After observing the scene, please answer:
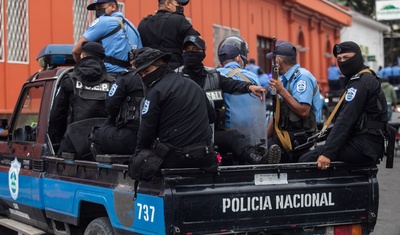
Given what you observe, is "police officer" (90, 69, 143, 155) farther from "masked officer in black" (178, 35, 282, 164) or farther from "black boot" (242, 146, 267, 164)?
"black boot" (242, 146, 267, 164)

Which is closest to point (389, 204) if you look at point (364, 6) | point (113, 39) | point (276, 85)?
point (276, 85)

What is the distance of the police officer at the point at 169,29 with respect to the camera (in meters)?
7.15

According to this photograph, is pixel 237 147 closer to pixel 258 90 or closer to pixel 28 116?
pixel 258 90

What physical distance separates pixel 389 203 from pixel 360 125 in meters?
4.37

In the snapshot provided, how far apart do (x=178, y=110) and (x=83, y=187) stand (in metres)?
1.29

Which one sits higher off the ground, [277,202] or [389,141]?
[389,141]

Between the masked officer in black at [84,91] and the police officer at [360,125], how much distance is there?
2.17m

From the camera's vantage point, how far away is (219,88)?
680 cm

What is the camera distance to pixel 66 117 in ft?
22.5

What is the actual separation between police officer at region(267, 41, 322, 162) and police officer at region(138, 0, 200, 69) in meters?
0.95

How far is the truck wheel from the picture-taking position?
18.7 feet

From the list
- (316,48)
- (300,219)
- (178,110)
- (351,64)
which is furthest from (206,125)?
(316,48)

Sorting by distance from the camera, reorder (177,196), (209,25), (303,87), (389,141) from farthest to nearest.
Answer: (209,25) → (303,87) → (389,141) → (177,196)

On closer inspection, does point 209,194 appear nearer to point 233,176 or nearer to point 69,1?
point 233,176
